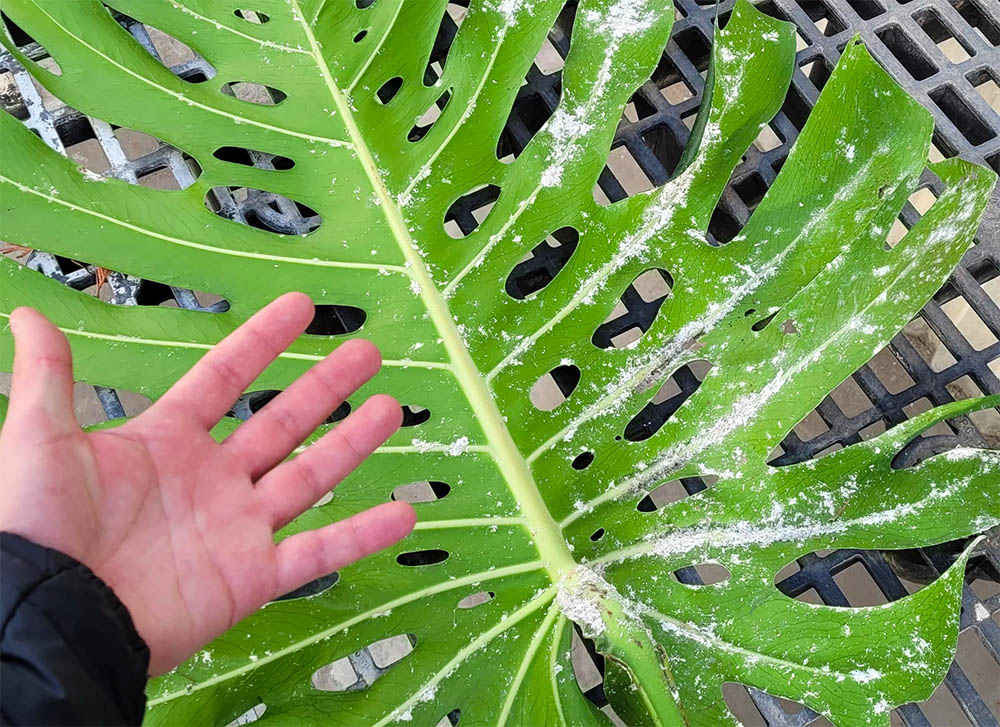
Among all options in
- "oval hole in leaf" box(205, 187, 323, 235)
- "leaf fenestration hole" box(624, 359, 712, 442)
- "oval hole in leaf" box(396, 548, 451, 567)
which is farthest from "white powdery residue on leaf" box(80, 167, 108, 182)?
"leaf fenestration hole" box(624, 359, 712, 442)

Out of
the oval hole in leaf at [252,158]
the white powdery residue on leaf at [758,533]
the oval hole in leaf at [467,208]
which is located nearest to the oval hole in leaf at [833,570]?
the white powdery residue on leaf at [758,533]

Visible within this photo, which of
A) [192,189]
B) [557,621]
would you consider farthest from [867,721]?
[192,189]

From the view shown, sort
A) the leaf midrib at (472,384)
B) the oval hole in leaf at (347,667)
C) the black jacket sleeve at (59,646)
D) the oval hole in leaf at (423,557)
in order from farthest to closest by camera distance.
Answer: the oval hole in leaf at (347,667), the oval hole in leaf at (423,557), the leaf midrib at (472,384), the black jacket sleeve at (59,646)

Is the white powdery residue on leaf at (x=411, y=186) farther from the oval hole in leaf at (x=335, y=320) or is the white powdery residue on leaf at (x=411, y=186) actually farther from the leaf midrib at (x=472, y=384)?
the oval hole in leaf at (x=335, y=320)

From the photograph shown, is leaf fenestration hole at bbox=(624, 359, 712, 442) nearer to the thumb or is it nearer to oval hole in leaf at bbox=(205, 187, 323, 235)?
oval hole in leaf at bbox=(205, 187, 323, 235)

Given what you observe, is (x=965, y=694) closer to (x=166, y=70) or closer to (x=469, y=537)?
(x=469, y=537)

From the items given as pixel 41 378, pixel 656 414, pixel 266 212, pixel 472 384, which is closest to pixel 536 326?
pixel 472 384
